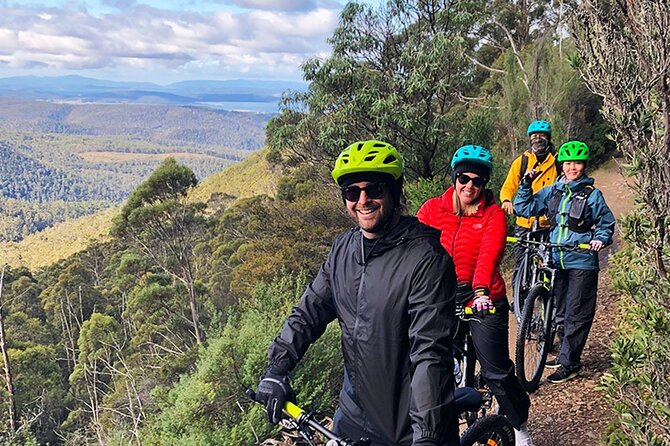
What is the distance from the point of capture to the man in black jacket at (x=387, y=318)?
5.90ft

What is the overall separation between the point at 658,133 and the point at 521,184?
9.15 feet

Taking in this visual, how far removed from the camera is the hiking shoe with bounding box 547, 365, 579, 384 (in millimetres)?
4633

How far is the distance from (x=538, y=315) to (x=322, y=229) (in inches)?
550

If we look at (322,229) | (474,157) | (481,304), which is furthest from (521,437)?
(322,229)

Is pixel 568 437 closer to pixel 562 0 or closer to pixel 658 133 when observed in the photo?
pixel 658 133

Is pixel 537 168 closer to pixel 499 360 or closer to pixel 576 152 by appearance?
pixel 576 152

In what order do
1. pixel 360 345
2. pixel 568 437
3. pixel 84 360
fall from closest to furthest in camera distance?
1. pixel 360 345
2. pixel 568 437
3. pixel 84 360

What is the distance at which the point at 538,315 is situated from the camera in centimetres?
458

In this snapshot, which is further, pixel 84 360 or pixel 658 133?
pixel 84 360

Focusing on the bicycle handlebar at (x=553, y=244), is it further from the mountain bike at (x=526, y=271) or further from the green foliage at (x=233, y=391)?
the green foliage at (x=233, y=391)

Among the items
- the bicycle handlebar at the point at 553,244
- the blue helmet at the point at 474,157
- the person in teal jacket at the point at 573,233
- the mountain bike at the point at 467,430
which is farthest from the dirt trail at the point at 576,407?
the mountain bike at the point at 467,430

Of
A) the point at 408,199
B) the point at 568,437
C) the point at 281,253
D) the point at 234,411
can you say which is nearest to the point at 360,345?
the point at 568,437

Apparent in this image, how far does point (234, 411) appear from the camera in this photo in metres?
8.10

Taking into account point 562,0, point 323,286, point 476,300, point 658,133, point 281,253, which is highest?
point 562,0
